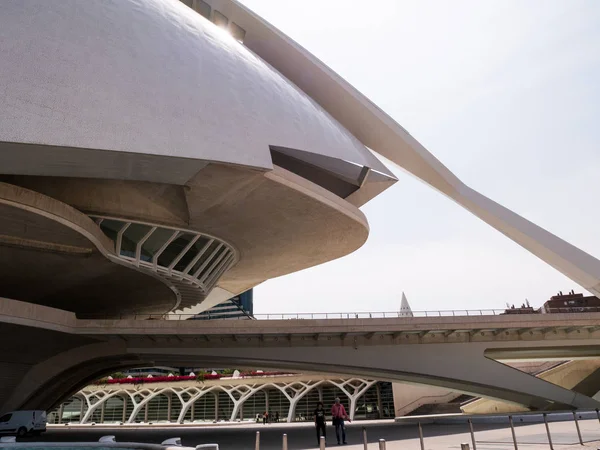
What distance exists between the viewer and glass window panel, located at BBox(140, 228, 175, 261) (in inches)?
858

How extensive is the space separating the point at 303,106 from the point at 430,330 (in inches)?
487

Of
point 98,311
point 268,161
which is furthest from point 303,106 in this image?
point 98,311

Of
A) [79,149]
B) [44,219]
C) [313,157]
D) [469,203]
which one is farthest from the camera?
[469,203]

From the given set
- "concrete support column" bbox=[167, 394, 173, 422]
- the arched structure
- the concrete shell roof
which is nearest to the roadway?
the concrete shell roof

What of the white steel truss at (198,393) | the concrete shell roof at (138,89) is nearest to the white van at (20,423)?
the concrete shell roof at (138,89)

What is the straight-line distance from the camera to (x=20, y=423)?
62.8ft

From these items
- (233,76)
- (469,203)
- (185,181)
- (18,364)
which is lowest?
(18,364)

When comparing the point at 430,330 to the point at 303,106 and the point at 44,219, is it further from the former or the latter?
the point at 44,219

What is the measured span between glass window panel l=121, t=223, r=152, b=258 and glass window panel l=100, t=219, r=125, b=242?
465 millimetres

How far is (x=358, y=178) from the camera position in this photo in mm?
25281

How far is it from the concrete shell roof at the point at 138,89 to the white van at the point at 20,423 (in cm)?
1243

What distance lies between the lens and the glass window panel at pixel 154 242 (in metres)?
21.8

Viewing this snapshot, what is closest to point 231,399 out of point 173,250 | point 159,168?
point 173,250

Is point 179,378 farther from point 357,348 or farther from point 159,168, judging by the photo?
point 159,168
